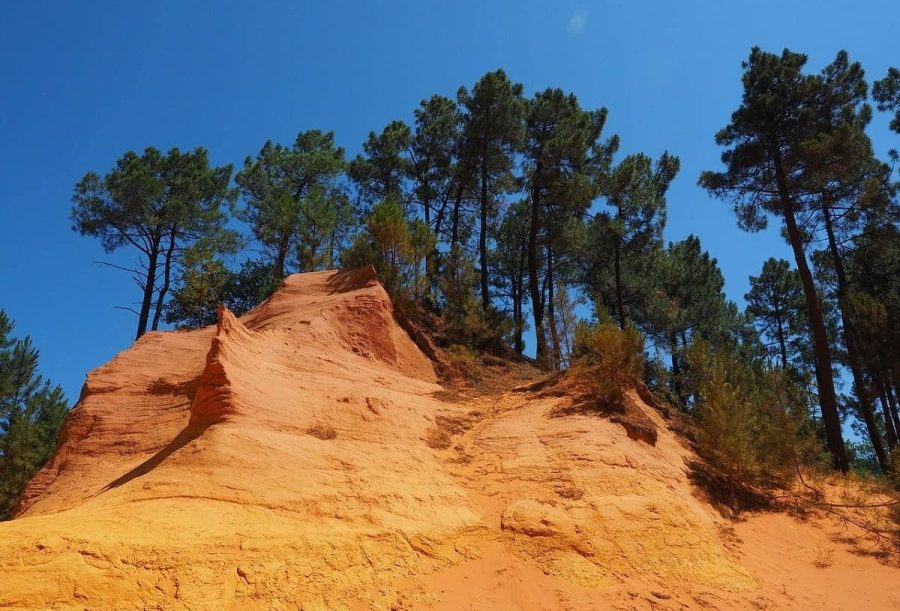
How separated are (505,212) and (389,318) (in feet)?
48.4

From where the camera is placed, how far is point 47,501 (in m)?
9.77

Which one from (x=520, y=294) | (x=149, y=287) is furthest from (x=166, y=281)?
(x=520, y=294)

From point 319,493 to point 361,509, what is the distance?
23.4 inches

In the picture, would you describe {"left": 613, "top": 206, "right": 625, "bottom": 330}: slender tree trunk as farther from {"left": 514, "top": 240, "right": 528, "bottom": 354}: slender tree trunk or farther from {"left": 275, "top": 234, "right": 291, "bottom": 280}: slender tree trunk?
{"left": 275, "top": 234, "right": 291, "bottom": 280}: slender tree trunk

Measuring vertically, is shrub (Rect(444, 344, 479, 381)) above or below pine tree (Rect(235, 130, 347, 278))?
below

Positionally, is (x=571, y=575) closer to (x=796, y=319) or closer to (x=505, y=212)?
(x=505, y=212)

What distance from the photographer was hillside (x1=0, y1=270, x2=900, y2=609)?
5.99 meters

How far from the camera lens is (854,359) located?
1961 centimetres

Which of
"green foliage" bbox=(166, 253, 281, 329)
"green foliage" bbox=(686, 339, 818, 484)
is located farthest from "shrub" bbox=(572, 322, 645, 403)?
"green foliage" bbox=(166, 253, 281, 329)

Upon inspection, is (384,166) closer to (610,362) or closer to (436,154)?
(436,154)

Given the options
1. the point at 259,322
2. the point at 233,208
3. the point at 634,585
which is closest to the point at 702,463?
the point at 634,585

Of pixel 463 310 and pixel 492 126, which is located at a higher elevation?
pixel 492 126

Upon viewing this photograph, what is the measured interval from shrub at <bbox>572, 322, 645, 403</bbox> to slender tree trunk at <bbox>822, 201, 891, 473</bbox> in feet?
28.9

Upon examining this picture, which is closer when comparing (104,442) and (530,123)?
(104,442)
